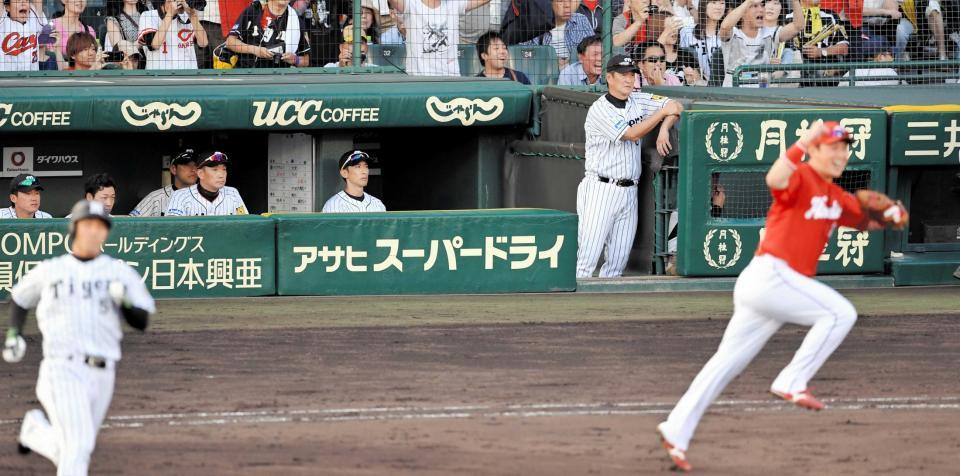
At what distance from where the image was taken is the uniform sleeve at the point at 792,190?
715 centimetres

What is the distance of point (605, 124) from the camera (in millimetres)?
12766

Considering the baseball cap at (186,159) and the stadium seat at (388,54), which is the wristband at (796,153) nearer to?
the baseball cap at (186,159)

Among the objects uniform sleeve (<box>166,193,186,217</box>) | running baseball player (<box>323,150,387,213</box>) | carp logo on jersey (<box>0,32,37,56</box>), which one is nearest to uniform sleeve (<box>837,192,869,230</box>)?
running baseball player (<box>323,150,387,213</box>)

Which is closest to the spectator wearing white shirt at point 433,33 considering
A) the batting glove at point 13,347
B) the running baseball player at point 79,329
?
the running baseball player at point 79,329

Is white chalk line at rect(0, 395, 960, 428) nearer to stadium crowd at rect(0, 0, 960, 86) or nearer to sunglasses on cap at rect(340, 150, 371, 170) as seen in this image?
sunglasses on cap at rect(340, 150, 371, 170)

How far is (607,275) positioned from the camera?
13438mm

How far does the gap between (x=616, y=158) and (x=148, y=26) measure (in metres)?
5.04

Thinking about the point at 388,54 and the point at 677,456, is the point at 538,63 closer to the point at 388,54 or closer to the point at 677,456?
the point at 388,54

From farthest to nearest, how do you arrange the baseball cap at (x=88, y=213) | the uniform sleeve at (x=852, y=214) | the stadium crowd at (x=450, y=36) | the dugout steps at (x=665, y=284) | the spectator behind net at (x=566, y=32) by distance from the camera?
1. the spectator behind net at (x=566, y=32)
2. the stadium crowd at (x=450, y=36)
3. the dugout steps at (x=665, y=284)
4. the uniform sleeve at (x=852, y=214)
5. the baseball cap at (x=88, y=213)

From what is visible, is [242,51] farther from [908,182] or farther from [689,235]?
[908,182]

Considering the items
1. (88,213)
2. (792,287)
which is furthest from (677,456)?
(88,213)

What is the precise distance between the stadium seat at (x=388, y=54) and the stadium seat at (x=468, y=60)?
596mm

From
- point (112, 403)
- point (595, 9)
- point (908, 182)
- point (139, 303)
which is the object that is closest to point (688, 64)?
point (595, 9)

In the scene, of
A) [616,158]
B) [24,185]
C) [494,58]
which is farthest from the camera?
[494,58]
